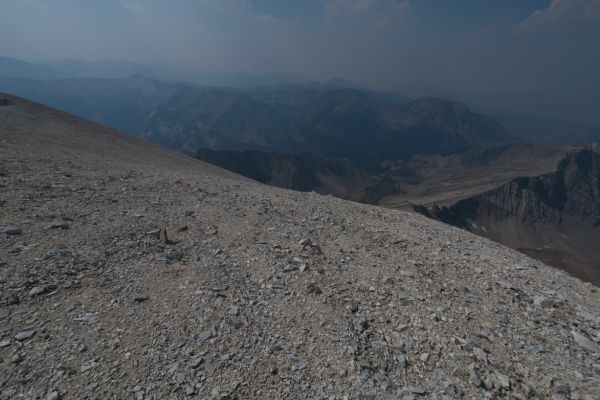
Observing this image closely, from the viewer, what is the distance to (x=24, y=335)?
5.10m

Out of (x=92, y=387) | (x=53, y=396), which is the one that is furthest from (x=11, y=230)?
(x=92, y=387)

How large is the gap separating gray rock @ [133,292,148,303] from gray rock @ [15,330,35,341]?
164 centimetres

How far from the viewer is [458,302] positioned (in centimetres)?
720

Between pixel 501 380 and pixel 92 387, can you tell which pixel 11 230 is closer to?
pixel 92 387

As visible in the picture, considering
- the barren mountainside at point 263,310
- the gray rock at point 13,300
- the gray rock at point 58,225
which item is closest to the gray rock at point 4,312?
the barren mountainside at point 263,310

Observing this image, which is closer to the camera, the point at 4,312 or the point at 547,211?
the point at 4,312

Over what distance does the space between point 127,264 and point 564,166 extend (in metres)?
224

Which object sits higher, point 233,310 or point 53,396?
point 233,310

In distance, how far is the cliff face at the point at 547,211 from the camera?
406ft

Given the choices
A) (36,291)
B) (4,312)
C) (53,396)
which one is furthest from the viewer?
(36,291)

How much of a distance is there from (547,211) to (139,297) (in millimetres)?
184856

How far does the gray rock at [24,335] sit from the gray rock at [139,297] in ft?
5.39

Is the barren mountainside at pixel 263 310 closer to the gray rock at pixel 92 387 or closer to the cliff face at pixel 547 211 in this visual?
the gray rock at pixel 92 387

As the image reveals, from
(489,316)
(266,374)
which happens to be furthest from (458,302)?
(266,374)
